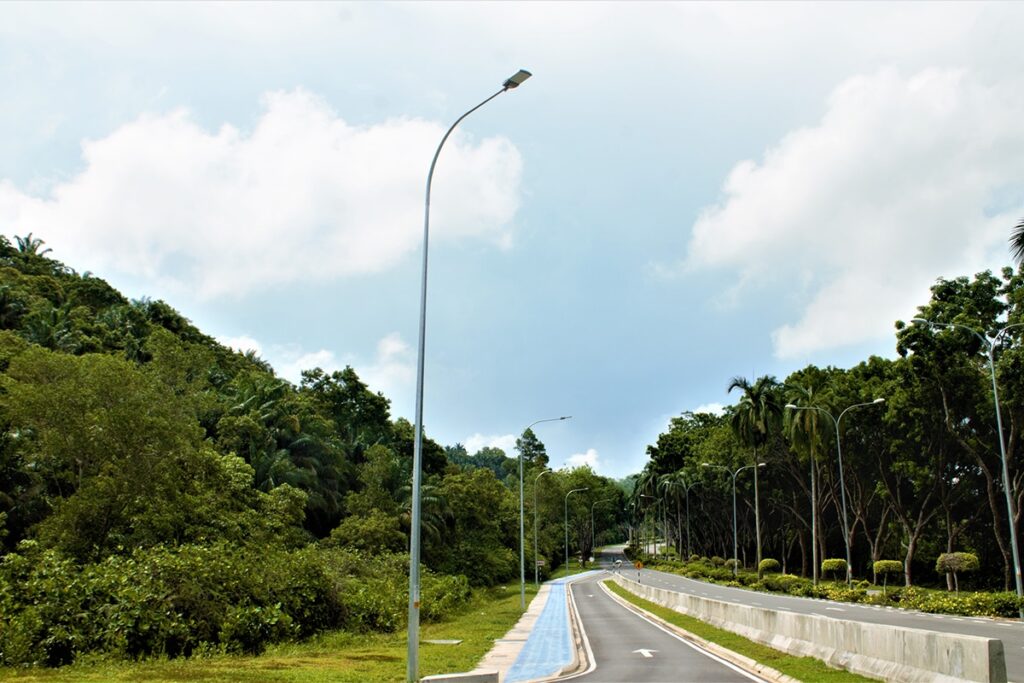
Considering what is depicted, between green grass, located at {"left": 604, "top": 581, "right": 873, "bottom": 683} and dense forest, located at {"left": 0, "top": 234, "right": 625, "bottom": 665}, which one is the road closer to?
green grass, located at {"left": 604, "top": 581, "right": 873, "bottom": 683}

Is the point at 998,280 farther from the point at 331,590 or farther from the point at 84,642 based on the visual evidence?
the point at 84,642

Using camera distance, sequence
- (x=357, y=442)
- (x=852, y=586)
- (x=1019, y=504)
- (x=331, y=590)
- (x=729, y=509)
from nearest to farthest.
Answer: (x=331, y=590) → (x=1019, y=504) → (x=852, y=586) → (x=357, y=442) → (x=729, y=509)

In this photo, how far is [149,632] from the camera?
24.5 m

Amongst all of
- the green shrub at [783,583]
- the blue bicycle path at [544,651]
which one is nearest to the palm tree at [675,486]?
the green shrub at [783,583]

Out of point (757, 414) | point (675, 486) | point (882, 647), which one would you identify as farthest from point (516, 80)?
point (675, 486)

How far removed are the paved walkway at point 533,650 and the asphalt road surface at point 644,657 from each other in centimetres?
89

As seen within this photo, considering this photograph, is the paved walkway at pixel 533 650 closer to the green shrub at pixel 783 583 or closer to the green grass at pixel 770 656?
the green grass at pixel 770 656

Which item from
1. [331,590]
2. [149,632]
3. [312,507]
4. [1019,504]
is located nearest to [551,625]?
[331,590]

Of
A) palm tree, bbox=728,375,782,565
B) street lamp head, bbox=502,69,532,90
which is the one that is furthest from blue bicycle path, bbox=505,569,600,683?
palm tree, bbox=728,375,782,565

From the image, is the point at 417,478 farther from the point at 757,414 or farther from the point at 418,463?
the point at 757,414

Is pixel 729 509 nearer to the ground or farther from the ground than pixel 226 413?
nearer to the ground

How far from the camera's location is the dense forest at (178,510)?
2498 cm

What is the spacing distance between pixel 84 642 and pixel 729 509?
87.5 meters

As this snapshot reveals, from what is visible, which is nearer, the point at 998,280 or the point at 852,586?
the point at 998,280
